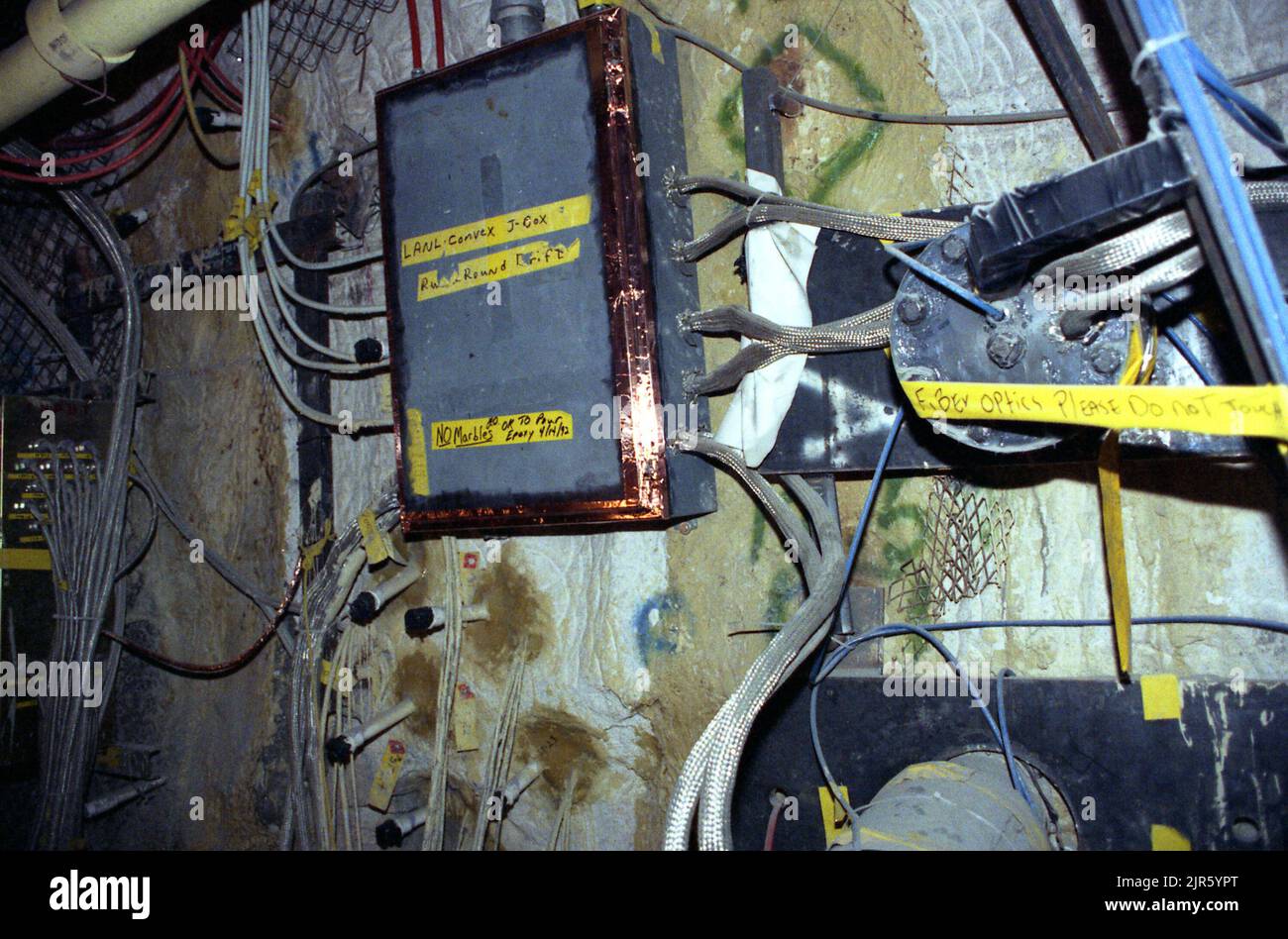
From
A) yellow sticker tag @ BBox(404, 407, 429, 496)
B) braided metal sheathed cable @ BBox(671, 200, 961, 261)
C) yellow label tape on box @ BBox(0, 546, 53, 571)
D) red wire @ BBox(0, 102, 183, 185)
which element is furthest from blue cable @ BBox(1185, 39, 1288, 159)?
yellow label tape on box @ BBox(0, 546, 53, 571)

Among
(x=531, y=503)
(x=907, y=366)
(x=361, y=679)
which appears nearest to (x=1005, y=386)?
(x=907, y=366)

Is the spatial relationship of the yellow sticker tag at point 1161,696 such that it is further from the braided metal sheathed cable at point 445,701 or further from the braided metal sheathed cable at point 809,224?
the braided metal sheathed cable at point 445,701

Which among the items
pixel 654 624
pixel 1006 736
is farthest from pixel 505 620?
pixel 1006 736

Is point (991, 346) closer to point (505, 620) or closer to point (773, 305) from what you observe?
point (773, 305)

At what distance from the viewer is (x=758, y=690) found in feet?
2.62

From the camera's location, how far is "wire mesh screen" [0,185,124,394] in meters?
1.82

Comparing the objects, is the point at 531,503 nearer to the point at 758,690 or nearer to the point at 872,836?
the point at 758,690

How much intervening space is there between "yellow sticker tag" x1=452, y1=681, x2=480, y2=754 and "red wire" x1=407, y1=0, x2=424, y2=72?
0.95m

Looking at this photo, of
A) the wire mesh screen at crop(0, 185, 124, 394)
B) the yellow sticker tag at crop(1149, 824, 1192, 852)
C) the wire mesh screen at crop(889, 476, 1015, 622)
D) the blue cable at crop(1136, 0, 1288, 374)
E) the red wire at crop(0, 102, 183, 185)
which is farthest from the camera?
the wire mesh screen at crop(0, 185, 124, 394)

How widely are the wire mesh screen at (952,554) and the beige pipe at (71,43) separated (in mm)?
1287

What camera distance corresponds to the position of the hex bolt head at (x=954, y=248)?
34.2 inches

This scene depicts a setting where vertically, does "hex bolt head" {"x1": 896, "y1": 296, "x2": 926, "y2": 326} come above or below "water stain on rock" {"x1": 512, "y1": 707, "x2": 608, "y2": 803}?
above

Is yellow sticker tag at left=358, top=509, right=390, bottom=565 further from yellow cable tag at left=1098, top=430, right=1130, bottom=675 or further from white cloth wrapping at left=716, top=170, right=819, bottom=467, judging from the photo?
yellow cable tag at left=1098, top=430, right=1130, bottom=675

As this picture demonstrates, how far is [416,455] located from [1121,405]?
0.87m
